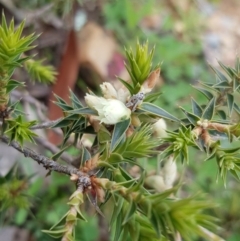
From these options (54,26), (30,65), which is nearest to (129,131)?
(30,65)

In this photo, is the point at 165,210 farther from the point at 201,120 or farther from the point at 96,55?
the point at 96,55

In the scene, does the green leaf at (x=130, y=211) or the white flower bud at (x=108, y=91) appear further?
the white flower bud at (x=108, y=91)

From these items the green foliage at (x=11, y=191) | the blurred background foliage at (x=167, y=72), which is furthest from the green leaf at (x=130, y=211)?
the blurred background foliage at (x=167, y=72)

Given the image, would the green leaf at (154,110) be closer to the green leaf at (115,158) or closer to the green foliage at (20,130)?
the green leaf at (115,158)

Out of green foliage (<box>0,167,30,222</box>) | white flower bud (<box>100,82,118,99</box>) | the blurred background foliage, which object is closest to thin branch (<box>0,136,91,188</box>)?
white flower bud (<box>100,82,118,99</box>)

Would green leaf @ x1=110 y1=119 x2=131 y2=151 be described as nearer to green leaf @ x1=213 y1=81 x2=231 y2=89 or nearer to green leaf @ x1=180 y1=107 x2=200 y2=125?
green leaf @ x1=180 y1=107 x2=200 y2=125

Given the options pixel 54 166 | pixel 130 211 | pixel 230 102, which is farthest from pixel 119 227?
pixel 230 102

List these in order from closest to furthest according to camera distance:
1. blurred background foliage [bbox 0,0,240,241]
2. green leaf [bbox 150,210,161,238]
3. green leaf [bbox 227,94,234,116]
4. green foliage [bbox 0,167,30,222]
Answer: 1. green leaf [bbox 150,210,161,238]
2. green leaf [bbox 227,94,234,116]
3. green foliage [bbox 0,167,30,222]
4. blurred background foliage [bbox 0,0,240,241]
